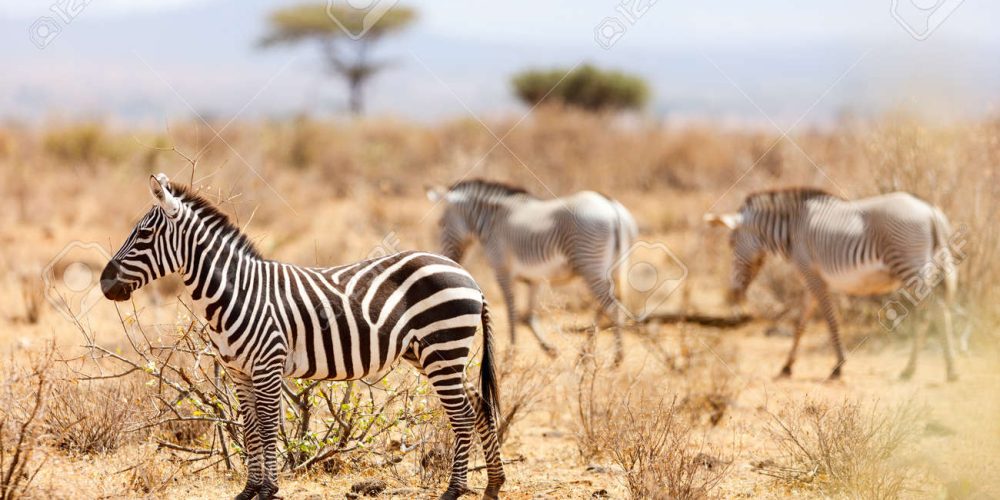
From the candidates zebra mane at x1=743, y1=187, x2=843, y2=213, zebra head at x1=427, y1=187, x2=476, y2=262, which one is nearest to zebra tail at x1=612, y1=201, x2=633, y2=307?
zebra mane at x1=743, y1=187, x2=843, y2=213

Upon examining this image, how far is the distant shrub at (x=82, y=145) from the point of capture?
2233 cm

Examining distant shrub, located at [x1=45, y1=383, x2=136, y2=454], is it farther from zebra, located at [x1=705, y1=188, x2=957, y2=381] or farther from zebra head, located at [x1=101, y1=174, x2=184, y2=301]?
zebra, located at [x1=705, y1=188, x2=957, y2=381]

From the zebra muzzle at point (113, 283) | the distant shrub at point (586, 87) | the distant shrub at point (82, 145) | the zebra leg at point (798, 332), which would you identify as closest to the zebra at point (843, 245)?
the zebra leg at point (798, 332)

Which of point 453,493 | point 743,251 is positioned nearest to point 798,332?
point 743,251

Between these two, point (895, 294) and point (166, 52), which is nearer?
point (895, 294)

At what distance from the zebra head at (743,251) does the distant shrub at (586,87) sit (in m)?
27.2

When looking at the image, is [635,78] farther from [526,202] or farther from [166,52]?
[166,52]

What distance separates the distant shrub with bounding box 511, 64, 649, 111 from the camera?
128 feet

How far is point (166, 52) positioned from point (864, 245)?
160 m

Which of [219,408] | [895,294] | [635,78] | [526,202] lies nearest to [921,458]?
[219,408]

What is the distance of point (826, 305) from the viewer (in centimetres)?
1039

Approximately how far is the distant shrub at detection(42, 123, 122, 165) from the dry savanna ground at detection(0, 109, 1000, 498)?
0.19ft

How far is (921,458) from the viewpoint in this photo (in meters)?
5.72

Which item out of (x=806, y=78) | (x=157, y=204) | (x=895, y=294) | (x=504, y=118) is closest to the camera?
(x=157, y=204)
